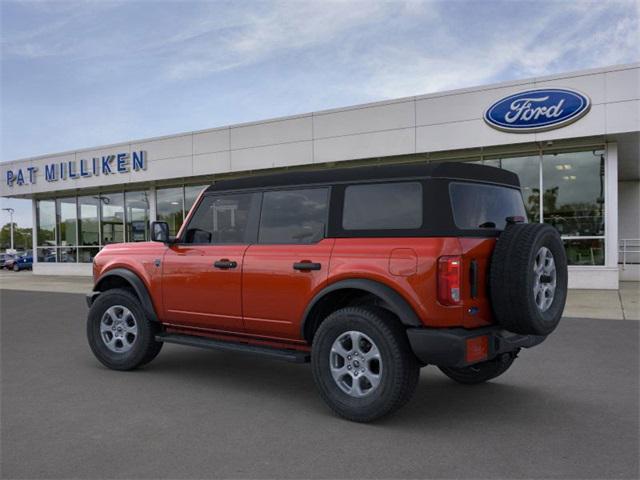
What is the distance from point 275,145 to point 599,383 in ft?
44.4

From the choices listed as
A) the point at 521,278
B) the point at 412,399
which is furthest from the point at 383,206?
the point at 412,399

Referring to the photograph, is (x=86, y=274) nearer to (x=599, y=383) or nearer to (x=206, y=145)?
(x=206, y=145)

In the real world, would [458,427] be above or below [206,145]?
below

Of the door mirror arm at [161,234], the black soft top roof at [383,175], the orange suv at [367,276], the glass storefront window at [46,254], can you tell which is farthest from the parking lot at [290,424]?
the glass storefront window at [46,254]

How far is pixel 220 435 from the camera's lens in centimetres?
395

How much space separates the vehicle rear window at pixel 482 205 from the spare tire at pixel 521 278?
0.81ft

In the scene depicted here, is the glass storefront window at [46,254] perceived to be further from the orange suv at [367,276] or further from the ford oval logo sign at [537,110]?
the orange suv at [367,276]

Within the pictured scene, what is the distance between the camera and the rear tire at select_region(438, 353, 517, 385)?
200 inches

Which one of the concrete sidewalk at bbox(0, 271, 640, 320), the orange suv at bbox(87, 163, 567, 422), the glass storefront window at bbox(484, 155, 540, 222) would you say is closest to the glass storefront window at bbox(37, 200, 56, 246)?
the glass storefront window at bbox(484, 155, 540, 222)

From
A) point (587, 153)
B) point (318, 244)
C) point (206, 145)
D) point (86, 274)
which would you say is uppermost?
point (206, 145)

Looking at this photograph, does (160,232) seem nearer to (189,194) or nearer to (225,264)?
(225,264)

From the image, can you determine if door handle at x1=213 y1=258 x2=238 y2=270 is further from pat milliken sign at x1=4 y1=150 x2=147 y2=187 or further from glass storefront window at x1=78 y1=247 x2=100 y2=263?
glass storefront window at x1=78 y1=247 x2=100 y2=263

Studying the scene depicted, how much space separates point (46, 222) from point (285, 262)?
81.1ft

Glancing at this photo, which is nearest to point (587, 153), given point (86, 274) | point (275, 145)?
point (275, 145)
